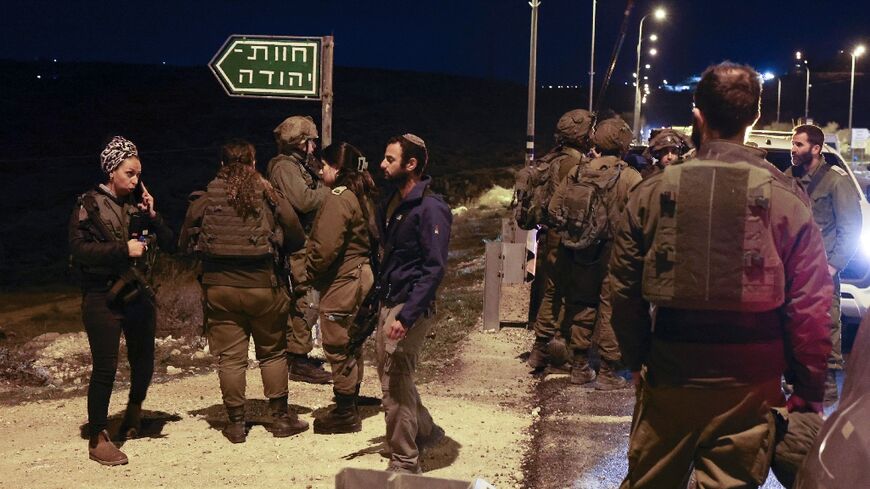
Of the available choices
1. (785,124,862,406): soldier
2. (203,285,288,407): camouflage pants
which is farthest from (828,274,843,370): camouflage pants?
(203,285,288,407): camouflage pants

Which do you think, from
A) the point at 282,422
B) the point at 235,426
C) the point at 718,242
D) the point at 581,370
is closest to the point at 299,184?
the point at 282,422

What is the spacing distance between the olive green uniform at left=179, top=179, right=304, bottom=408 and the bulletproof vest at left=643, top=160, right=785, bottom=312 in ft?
12.6

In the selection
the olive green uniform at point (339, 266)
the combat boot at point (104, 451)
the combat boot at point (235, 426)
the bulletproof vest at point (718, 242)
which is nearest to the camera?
the bulletproof vest at point (718, 242)

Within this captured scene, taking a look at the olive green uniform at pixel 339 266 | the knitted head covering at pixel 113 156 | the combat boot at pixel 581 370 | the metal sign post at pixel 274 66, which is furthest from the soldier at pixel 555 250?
the knitted head covering at pixel 113 156

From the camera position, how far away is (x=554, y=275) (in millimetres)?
9328

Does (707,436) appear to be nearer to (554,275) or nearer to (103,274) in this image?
(103,274)

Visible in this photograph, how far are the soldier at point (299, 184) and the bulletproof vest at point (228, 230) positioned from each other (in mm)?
1248

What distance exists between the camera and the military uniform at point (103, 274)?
6.63 m

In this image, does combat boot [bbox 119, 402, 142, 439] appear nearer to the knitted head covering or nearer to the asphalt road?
the knitted head covering

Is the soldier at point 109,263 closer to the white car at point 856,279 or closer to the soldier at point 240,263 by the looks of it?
the soldier at point 240,263

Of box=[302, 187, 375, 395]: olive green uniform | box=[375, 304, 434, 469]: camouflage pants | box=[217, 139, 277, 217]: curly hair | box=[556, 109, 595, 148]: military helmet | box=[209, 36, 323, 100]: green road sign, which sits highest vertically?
box=[209, 36, 323, 100]: green road sign

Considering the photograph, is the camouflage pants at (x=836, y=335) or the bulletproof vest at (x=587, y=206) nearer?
the camouflage pants at (x=836, y=335)

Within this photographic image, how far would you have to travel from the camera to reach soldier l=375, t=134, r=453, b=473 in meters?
5.97

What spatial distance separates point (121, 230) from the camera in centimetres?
676
